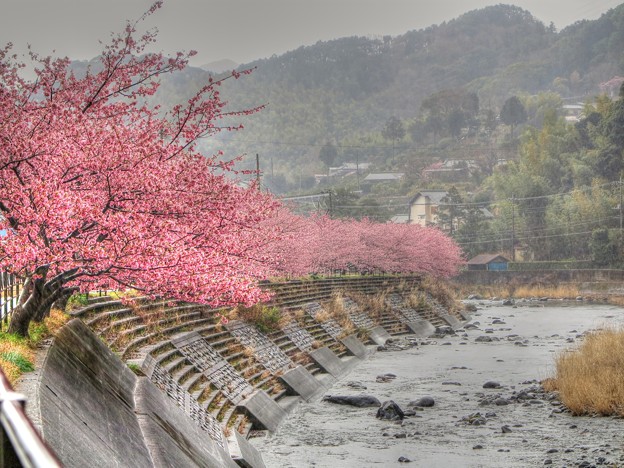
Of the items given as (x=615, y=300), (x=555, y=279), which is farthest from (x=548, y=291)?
(x=615, y=300)

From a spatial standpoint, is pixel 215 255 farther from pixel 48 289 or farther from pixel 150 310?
pixel 150 310

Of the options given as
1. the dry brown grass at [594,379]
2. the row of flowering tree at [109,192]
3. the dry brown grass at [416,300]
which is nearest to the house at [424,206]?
the dry brown grass at [416,300]

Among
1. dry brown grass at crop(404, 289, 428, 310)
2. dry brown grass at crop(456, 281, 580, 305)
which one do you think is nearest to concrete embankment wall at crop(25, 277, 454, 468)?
dry brown grass at crop(404, 289, 428, 310)

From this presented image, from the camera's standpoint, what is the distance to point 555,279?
3991 inches

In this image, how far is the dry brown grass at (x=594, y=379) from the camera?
89.2 feet

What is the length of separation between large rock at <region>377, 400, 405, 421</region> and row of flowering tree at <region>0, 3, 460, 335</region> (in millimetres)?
8992

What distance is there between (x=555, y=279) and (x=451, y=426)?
3053 inches

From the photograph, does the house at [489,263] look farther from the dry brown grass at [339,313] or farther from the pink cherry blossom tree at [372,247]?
the dry brown grass at [339,313]

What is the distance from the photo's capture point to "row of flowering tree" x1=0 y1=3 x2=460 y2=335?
16.2m

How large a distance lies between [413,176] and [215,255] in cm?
16923

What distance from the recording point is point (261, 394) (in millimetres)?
26672

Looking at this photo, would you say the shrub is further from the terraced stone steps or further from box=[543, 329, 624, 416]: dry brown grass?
box=[543, 329, 624, 416]: dry brown grass

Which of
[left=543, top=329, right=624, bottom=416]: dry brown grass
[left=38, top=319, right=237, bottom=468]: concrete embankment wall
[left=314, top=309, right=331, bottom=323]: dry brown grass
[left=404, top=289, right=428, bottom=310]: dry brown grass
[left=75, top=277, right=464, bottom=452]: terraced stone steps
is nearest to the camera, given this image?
[left=38, top=319, right=237, bottom=468]: concrete embankment wall

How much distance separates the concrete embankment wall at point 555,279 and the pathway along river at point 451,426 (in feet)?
168
